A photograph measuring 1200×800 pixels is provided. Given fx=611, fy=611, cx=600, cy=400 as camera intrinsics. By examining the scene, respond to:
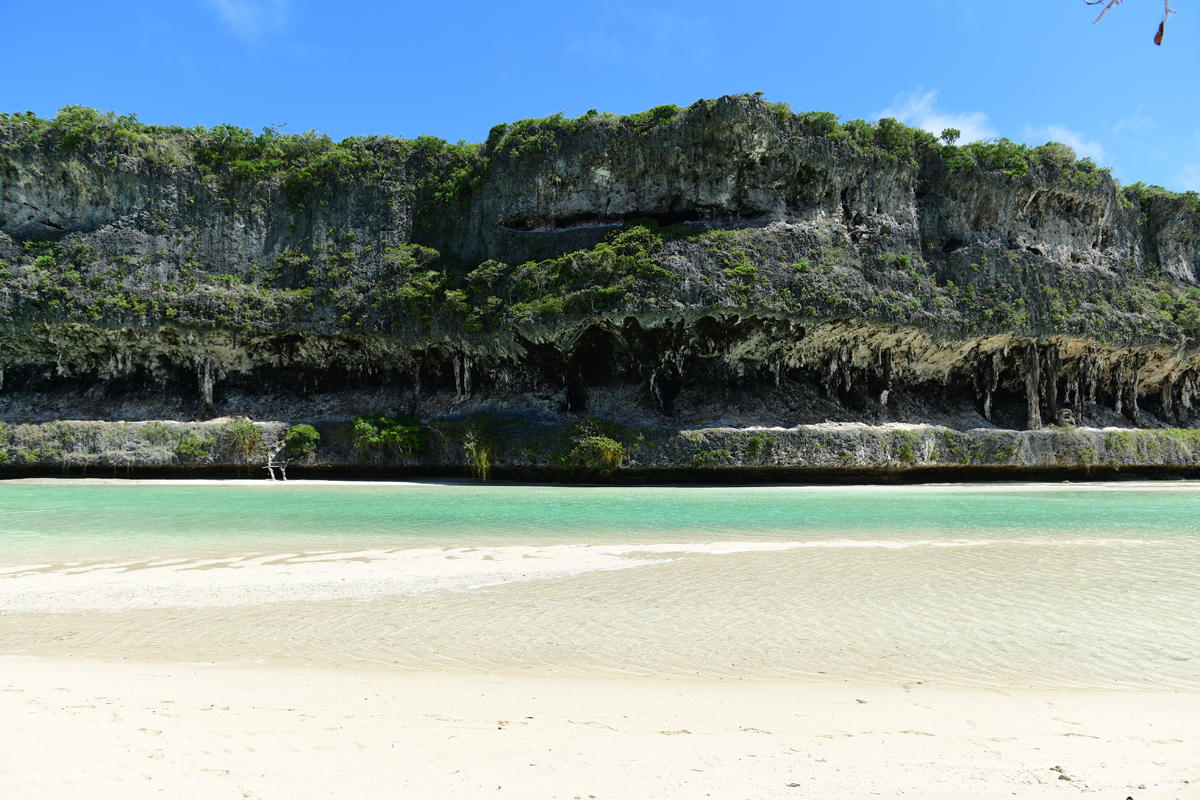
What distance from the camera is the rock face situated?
26031 millimetres

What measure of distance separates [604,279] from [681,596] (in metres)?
20.3

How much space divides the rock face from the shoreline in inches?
839

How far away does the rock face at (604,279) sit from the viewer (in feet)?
85.4

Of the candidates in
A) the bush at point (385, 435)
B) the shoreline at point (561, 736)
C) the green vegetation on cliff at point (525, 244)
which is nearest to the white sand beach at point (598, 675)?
the shoreline at point (561, 736)

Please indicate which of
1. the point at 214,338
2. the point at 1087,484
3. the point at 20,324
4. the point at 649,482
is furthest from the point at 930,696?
the point at 20,324

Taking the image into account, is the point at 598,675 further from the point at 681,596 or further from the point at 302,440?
the point at 302,440

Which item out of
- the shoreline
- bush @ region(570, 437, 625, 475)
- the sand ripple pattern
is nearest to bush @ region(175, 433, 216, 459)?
bush @ region(570, 437, 625, 475)

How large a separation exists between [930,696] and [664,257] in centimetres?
2281

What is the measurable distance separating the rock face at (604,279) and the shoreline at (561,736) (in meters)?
21.3

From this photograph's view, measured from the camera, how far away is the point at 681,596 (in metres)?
5.93

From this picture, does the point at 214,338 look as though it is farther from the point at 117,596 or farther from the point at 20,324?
the point at 117,596

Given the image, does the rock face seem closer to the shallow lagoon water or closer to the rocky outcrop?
the rocky outcrop

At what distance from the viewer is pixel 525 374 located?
27922 millimetres

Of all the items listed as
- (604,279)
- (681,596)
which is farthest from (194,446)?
(681,596)
